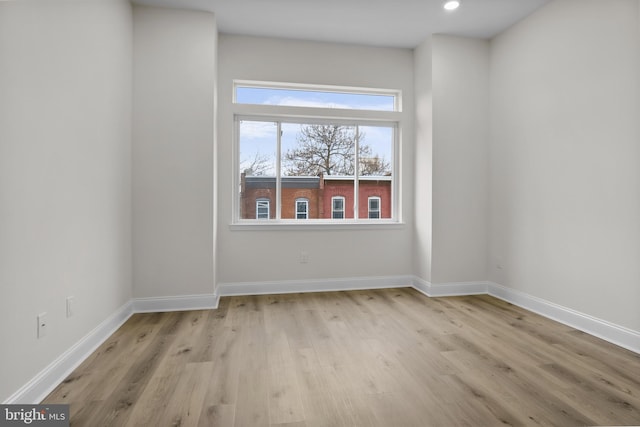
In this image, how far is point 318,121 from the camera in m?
3.89

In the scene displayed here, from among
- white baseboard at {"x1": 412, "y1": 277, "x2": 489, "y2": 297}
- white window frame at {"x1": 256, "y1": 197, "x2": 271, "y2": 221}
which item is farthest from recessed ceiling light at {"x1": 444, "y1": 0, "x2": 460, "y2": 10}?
white baseboard at {"x1": 412, "y1": 277, "x2": 489, "y2": 297}

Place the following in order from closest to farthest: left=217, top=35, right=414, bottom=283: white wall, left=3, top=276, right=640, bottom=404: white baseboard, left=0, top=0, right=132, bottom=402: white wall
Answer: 1. left=0, top=0, right=132, bottom=402: white wall
2. left=3, top=276, right=640, bottom=404: white baseboard
3. left=217, top=35, right=414, bottom=283: white wall

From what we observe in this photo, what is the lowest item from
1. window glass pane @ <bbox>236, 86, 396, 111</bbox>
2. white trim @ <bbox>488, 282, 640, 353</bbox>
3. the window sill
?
white trim @ <bbox>488, 282, 640, 353</bbox>

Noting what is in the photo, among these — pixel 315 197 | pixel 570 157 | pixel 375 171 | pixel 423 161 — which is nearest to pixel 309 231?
pixel 315 197

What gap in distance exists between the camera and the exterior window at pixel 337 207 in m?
3.94

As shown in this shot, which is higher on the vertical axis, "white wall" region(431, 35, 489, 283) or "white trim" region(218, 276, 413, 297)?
"white wall" region(431, 35, 489, 283)

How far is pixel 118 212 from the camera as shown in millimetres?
2746

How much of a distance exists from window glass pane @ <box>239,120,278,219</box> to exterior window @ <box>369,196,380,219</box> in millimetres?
1164

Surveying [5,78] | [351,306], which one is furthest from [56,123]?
[351,306]

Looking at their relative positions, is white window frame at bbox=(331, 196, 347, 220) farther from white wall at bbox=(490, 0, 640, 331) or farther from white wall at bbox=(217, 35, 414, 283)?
white wall at bbox=(490, 0, 640, 331)

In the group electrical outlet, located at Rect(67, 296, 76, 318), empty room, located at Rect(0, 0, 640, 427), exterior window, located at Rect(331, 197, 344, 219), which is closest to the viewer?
empty room, located at Rect(0, 0, 640, 427)

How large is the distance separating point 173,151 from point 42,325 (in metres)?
1.81

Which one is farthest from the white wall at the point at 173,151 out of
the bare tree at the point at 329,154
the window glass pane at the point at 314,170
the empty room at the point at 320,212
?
the bare tree at the point at 329,154

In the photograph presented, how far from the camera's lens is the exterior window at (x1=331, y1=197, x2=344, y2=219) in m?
3.94
